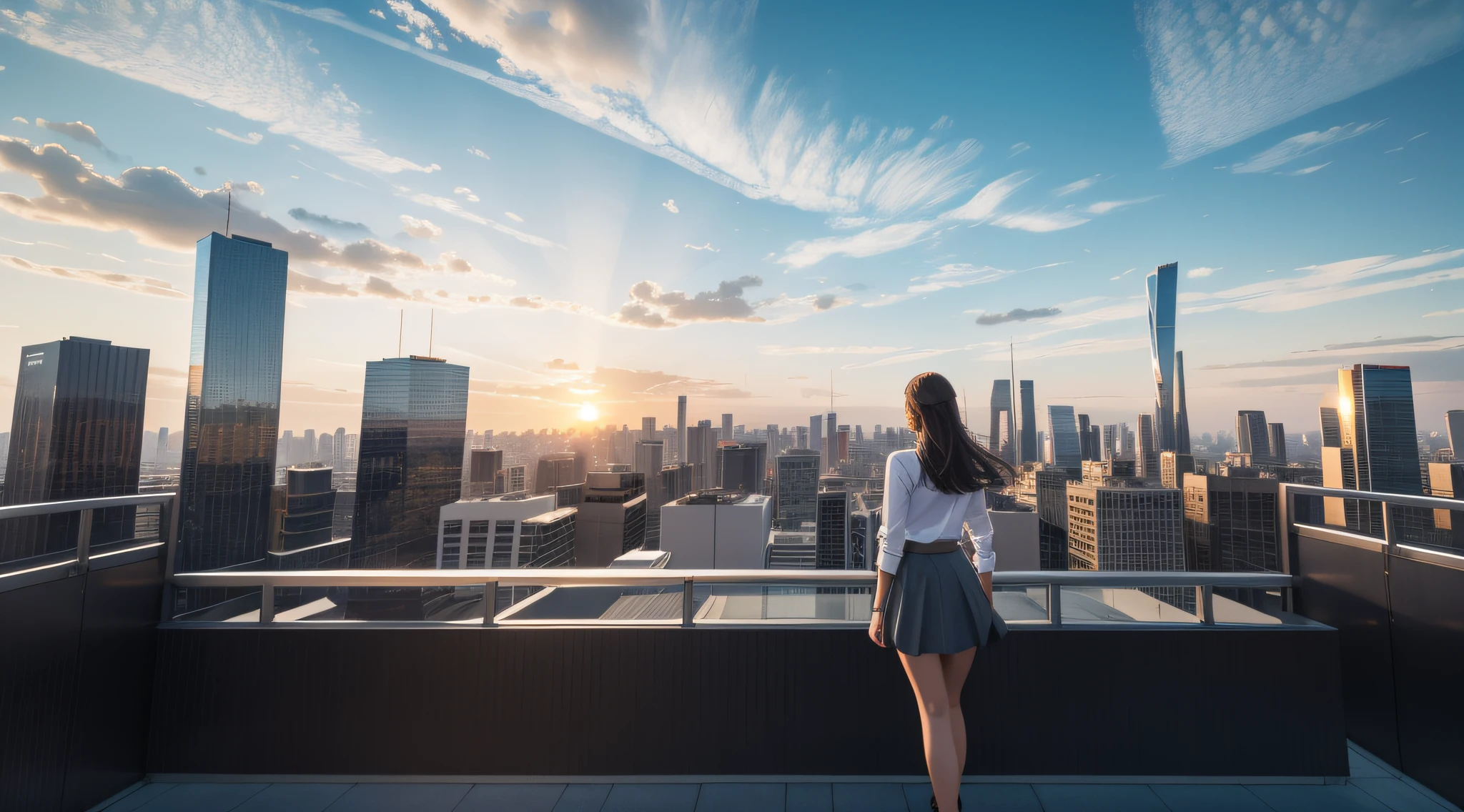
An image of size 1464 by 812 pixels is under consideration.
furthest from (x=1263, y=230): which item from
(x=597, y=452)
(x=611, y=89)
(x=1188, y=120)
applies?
(x=597, y=452)

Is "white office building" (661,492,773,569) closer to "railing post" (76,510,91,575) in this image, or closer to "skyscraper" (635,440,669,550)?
"railing post" (76,510,91,575)

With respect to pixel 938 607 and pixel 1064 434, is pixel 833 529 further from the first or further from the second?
pixel 1064 434

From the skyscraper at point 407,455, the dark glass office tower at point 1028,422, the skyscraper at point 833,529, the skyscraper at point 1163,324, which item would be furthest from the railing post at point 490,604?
the skyscraper at point 1163,324

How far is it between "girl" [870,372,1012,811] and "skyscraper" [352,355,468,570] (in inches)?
1190

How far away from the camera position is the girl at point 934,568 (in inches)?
53.7

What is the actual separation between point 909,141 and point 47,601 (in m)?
7.48

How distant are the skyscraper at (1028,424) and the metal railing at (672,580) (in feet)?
59.1

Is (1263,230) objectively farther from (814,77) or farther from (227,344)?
(227,344)

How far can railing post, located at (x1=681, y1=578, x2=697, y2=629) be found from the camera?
1825mm

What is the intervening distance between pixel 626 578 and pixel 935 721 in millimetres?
1167

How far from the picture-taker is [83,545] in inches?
64.9

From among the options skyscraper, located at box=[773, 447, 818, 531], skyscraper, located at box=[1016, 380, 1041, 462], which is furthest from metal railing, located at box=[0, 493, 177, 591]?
skyscraper, located at box=[1016, 380, 1041, 462]

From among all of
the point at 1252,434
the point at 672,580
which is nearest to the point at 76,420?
the point at 672,580

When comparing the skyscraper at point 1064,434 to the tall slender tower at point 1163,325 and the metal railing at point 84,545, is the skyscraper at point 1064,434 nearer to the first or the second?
the tall slender tower at point 1163,325
